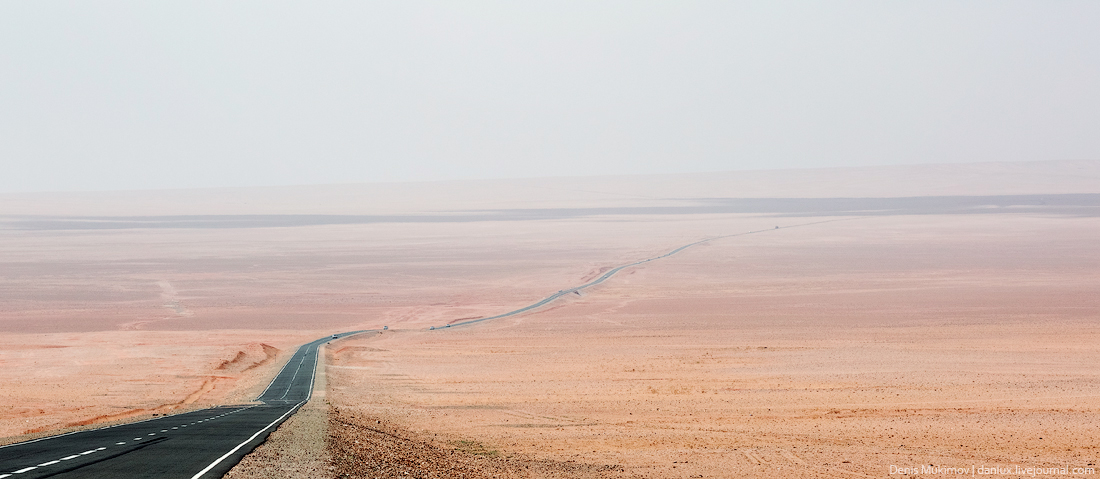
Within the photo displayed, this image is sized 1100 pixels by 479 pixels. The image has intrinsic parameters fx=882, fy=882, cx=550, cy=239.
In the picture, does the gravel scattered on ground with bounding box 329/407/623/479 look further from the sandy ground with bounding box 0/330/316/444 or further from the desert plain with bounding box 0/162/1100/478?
the sandy ground with bounding box 0/330/316/444

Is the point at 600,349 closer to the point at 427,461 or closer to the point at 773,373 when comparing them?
the point at 773,373

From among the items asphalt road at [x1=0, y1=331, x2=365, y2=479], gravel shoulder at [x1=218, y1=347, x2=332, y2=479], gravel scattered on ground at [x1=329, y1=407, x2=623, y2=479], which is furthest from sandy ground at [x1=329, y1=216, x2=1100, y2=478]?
asphalt road at [x1=0, y1=331, x2=365, y2=479]

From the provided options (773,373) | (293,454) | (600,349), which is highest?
(293,454)

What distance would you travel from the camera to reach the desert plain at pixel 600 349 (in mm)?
23156

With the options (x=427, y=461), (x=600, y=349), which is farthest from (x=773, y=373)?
(x=427, y=461)

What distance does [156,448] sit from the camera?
66.9ft

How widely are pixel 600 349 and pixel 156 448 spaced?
29652 mm

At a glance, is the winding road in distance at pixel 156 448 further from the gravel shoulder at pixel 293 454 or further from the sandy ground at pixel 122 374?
the sandy ground at pixel 122 374

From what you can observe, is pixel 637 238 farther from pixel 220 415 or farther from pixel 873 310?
pixel 220 415

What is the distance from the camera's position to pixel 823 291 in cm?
6962

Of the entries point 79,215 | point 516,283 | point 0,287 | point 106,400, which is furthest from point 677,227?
point 79,215

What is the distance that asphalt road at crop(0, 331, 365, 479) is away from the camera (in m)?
17.7

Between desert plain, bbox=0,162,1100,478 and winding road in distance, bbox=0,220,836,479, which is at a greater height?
winding road in distance, bbox=0,220,836,479

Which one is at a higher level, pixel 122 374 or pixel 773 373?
pixel 773 373
